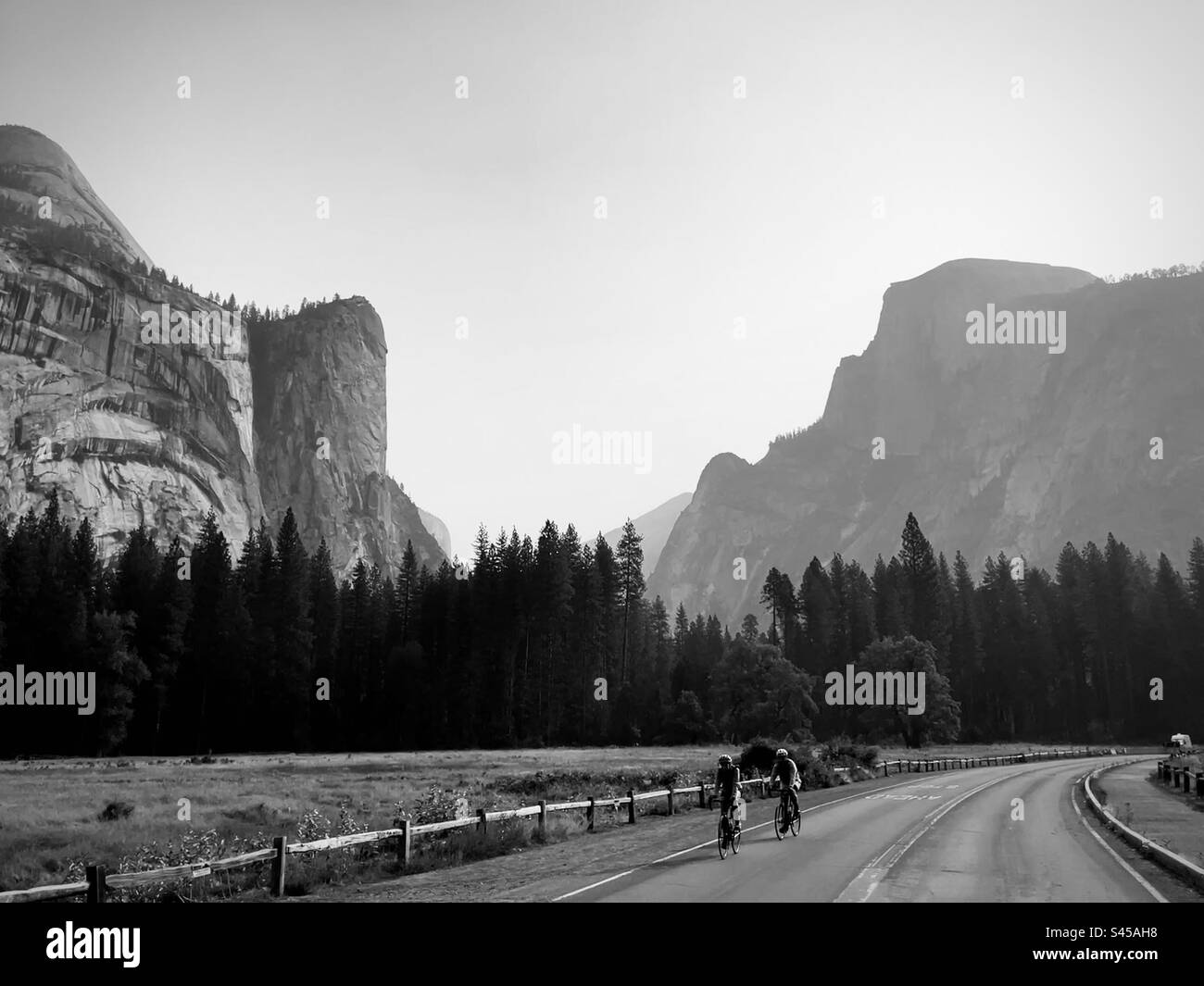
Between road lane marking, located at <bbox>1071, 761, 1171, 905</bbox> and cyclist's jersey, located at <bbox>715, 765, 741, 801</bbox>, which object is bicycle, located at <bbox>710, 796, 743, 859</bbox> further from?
road lane marking, located at <bbox>1071, 761, 1171, 905</bbox>

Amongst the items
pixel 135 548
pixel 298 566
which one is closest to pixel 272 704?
pixel 298 566

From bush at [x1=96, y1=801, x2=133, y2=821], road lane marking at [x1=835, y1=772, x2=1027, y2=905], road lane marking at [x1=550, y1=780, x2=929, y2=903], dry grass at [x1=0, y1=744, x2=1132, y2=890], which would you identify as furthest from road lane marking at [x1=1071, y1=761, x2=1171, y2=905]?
bush at [x1=96, y1=801, x2=133, y2=821]

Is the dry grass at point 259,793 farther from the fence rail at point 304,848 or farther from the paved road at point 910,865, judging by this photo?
the paved road at point 910,865

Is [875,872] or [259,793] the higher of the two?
[875,872]

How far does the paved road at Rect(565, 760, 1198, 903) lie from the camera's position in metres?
13.1

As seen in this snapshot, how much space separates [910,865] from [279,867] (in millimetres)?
11133

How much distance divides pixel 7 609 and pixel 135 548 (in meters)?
17.0

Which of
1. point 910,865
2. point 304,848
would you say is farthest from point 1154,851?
point 304,848

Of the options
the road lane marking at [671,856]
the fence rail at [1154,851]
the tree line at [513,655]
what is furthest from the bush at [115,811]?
the tree line at [513,655]

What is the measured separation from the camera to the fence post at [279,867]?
587 inches

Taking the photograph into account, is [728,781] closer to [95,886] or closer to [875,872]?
[875,872]

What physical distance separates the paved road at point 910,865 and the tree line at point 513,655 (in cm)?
5599

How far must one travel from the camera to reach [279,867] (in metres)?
15.1
